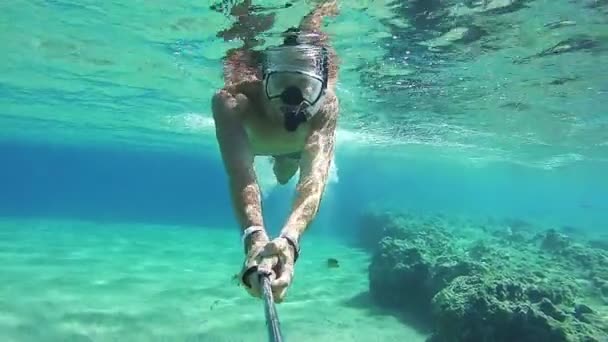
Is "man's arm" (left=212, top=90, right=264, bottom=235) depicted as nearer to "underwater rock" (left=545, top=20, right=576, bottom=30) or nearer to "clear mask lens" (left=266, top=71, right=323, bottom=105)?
"clear mask lens" (left=266, top=71, right=323, bottom=105)

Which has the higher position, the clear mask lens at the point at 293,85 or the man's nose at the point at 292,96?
the clear mask lens at the point at 293,85

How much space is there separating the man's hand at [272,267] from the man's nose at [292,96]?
2.04m

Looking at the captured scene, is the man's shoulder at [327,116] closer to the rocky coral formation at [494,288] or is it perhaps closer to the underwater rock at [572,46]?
the rocky coral formation at [494,288]

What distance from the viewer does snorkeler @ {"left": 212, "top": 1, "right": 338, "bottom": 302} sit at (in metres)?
2.89

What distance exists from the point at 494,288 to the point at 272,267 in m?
10.4

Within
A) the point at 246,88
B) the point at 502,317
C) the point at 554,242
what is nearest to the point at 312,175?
the point at 246,88

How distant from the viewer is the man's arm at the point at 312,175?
134 inches

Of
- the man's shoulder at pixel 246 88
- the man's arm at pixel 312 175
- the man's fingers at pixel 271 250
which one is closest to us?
the man's fingers at pixel 271 250

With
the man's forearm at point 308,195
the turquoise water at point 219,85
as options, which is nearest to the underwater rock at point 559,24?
the turquoise water at point 219,85

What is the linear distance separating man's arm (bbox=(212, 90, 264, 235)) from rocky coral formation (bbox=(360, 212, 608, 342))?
8767 mm

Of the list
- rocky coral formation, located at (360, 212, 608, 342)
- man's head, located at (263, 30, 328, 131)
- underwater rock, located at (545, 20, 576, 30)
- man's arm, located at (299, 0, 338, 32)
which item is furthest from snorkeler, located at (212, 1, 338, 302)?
underwater rock, located at (545, 20, 576, 30)

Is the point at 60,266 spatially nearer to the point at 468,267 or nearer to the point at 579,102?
the point at 468,267

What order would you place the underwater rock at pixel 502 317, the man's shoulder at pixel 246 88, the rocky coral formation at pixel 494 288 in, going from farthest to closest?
the rocky coral formation at pixel 494 288 → the underwater rock at pixel 502 317 → the man's shoulder at pixel 246 88

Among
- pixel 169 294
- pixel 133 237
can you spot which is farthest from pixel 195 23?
pixel 133 237
